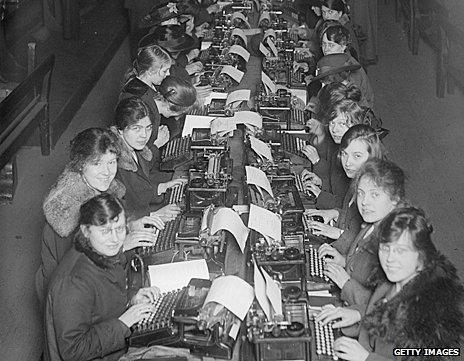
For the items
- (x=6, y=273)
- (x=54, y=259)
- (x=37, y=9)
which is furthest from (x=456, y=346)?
(x=37, y=9)

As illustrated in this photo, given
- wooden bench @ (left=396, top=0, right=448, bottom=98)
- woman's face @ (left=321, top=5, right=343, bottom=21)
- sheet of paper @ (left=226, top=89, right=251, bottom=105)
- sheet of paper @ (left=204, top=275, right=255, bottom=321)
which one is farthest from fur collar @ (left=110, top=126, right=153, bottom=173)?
wooden bench @ (left=396, top=0, right=448, bottom=98)

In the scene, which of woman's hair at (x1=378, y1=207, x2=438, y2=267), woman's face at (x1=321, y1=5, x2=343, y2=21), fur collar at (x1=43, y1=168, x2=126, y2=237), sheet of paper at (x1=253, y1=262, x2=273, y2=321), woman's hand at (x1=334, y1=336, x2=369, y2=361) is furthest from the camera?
woman's face at (x1=321, y1=5, x2=343, y2=21)

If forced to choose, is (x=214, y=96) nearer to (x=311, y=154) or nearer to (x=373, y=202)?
(x=311, y=154)

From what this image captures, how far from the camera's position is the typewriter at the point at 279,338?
321 centimetres

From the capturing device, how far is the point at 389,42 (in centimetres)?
1174

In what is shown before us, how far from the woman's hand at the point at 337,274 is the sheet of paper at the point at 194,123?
2.07 metres

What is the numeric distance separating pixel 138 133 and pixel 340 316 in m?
1.93

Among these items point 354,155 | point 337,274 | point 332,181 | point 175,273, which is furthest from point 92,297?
point 332,181

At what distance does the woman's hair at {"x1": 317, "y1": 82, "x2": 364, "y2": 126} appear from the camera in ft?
16.7

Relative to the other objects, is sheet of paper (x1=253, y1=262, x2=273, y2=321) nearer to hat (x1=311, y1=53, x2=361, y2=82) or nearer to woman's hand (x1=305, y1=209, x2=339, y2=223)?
woman's hand (x1=305, y1=209, x2=339, y2=223)

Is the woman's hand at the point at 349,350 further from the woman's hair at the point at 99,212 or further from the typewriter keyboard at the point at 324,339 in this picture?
the woman's hair at the point at 99,212

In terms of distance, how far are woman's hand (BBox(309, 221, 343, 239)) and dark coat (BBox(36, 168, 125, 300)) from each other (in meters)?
1.27

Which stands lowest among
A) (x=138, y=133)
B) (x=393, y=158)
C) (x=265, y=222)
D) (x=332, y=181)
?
(x=393, y=158)

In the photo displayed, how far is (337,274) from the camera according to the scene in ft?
12.5
